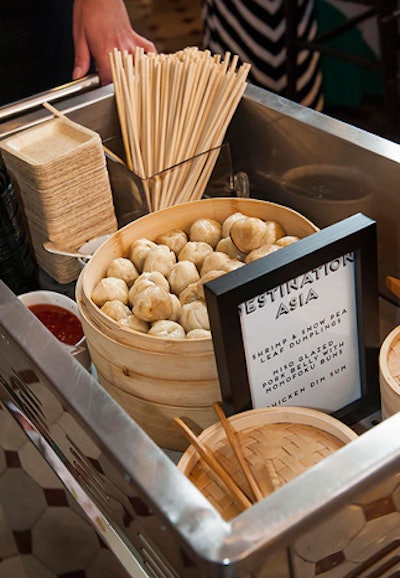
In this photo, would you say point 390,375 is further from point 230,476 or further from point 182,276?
point 182,276

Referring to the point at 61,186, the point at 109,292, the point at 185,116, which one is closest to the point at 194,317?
the point at 109,292

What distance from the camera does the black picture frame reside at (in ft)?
3.26

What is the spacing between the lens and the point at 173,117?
5.16ft

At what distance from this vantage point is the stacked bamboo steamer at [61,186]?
146 centimetres

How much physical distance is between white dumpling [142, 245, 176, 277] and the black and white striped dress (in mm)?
2188

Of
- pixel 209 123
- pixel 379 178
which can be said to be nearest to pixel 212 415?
pixel 379 178

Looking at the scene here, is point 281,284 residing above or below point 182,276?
above

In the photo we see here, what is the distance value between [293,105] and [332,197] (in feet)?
0.73

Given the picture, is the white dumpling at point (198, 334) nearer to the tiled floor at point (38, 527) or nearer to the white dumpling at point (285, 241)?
the white dumpling at point (285, 241)

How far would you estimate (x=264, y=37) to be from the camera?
334 centimetres

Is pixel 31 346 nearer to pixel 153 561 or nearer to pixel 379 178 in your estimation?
pixel 153 561

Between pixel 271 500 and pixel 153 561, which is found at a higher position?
pixel 271 500

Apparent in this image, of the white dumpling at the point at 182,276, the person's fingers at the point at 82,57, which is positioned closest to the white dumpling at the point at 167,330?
the white dumpling at the point at 182,276

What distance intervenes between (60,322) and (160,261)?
23 centimetres
